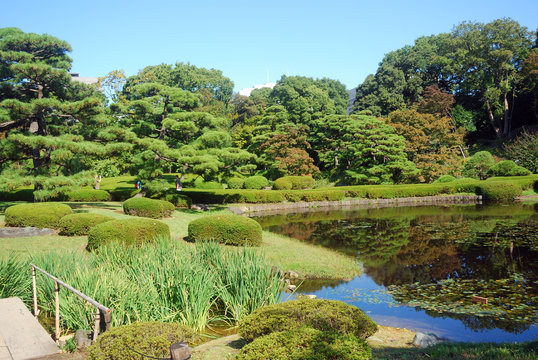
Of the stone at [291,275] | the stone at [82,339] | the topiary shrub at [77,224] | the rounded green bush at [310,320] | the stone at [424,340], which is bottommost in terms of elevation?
the stone at [291,275]

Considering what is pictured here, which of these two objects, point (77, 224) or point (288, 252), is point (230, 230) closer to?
point (288, 252)

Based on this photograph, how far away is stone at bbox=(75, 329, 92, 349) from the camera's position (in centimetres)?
403

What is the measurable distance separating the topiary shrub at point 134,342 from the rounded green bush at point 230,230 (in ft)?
19.7

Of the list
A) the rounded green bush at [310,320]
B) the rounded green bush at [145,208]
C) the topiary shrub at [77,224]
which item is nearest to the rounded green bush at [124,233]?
the topiary shrub at [77,224]

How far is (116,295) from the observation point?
4438mm

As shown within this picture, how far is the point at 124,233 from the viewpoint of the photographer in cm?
849

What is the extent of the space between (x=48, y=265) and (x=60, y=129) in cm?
1024

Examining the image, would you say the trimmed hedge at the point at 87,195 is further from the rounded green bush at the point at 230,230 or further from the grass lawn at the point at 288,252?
the rounded green bush at the point at 230,230

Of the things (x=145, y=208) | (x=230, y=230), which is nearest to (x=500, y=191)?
(x=230, y=230)

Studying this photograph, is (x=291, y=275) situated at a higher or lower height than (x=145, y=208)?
lower

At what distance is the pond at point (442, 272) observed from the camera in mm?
5363

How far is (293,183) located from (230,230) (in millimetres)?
15569

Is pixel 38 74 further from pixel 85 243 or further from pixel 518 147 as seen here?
pixel 518 147

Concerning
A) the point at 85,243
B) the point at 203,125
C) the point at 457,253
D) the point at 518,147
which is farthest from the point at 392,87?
the point at 85,243
